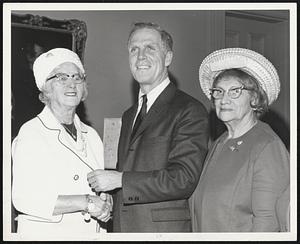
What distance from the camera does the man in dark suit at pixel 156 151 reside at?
2.00m

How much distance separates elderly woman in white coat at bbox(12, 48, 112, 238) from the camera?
6.72 feet

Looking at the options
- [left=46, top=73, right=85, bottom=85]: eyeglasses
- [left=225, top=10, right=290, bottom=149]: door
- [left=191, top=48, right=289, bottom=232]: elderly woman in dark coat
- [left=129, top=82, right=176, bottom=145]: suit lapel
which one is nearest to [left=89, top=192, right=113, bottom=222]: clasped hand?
[left=129, top=82, right=176, bottom=145]: suit lapel

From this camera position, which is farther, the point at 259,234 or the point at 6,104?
the point at 6,104

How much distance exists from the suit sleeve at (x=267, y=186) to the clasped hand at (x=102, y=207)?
631 millimetres

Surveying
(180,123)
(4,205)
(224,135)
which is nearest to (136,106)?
(180,123)

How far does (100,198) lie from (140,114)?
41 centimetres

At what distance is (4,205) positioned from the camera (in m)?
2.09

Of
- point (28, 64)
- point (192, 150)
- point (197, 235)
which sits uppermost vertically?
point (28, 64)

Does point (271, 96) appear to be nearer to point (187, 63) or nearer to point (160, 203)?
point (187, 63)

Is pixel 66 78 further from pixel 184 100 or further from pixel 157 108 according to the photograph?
pixel 184 100

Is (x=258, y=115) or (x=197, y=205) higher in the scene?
(x=258, y=115)

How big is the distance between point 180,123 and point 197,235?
0.50 metres

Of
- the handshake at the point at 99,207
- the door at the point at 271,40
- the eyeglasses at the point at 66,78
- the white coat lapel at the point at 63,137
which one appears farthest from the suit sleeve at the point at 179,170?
the eyeglasses at the point at 66,78

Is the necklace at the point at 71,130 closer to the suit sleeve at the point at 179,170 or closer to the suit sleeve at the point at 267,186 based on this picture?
the suit sleeve at the point at 179,170
